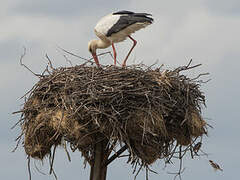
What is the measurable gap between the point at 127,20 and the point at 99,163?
2999 millimetres

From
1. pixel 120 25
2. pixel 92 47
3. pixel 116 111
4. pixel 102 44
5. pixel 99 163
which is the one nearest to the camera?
pixel 116 111

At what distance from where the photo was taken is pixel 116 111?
9.77m

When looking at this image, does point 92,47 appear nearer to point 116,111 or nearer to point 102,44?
point 102,44

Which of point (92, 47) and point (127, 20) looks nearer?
point (127, 20)

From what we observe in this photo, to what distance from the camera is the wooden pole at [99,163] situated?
11016 millimetres

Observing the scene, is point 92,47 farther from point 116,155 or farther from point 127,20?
point 116,155

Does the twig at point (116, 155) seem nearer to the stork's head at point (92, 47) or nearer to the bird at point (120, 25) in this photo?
the bird at point (120, 25)

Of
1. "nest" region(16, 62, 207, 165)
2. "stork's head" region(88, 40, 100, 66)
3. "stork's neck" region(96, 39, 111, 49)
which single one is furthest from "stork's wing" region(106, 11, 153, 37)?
"nest" region(16, 62, 207, 165)

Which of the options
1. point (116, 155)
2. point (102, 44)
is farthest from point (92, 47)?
point (116, 155)

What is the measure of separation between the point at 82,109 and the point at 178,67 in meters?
2.13

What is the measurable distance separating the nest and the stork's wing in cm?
177

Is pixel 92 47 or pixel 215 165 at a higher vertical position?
pixel 92 47

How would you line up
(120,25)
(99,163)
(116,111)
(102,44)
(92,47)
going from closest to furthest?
(116,111) → (99,163) → (120,25) → (102,44) → (92,47)

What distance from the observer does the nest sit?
9.90 metres
